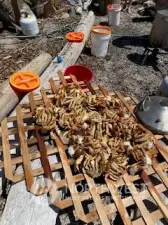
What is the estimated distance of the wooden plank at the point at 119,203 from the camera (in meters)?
2.62

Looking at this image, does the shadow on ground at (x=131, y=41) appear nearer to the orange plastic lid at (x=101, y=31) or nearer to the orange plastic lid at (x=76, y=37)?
the orange plastic lid at (x=101, y=31)

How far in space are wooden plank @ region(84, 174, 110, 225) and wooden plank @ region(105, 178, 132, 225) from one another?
181mm

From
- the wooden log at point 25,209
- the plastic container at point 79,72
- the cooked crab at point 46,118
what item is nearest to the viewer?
the wooden log at point 25,209

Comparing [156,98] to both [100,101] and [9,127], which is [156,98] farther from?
[9,127]

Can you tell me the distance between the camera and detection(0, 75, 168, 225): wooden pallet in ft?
8.82

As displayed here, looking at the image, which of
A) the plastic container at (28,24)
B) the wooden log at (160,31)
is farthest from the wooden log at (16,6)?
the wooden log at (160,31)

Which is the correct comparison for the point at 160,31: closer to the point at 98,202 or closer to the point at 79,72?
the point at 79,72

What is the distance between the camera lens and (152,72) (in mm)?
6266

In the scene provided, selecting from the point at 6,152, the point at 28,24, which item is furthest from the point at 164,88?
the point at 28,24

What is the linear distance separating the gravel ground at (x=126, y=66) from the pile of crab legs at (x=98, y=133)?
1775 millimetres

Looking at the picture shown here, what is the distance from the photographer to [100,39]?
613 centimetres

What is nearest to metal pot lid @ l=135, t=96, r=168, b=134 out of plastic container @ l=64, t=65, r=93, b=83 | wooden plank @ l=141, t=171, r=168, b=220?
wooden plank @ l=141, t=171, r=168, b=220

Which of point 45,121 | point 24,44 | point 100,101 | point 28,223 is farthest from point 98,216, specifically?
point 24,44

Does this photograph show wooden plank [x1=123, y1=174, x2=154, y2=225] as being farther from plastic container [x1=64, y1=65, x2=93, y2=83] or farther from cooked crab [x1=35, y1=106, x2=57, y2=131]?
plastic container [x1=64, y1=65, x2=93, y2=83]
